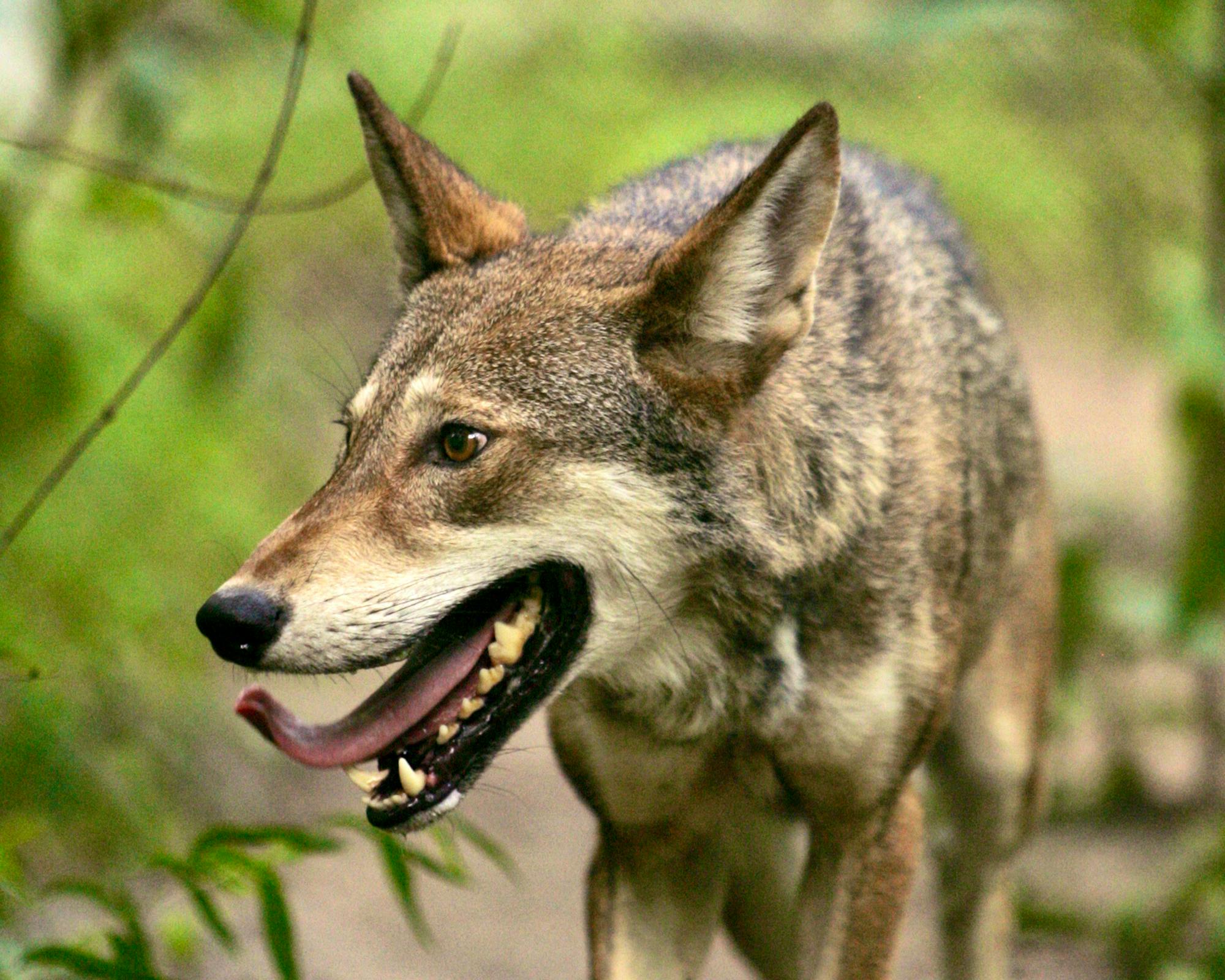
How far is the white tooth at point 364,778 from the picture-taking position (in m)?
3.46

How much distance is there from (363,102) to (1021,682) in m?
2.94

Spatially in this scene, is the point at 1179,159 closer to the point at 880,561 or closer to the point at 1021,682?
the point at 1021,682

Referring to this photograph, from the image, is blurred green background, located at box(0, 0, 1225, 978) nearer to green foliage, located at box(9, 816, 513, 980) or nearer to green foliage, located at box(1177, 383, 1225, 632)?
green foliage, located at box(1177, 383, 1225, 632)

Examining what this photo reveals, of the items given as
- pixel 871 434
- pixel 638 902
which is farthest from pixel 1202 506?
pixel 638 902

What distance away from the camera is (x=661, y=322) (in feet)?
12.2

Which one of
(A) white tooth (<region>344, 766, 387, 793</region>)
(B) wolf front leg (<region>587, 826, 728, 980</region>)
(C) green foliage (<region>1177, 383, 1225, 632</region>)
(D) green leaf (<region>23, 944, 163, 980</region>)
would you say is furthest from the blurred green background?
(B) wolf front leg (<region>587, 826, 728, 980</region>)

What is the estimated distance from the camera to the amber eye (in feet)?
11.7

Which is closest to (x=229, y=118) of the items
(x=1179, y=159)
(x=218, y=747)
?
(x=218, y=747)

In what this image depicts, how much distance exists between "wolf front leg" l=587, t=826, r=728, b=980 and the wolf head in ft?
2.22

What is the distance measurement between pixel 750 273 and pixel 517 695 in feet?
3.56

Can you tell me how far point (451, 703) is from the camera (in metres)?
3.56

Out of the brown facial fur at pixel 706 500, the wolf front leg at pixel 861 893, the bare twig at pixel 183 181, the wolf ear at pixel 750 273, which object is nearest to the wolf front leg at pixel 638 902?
the brown facial fur at pixel 706 500

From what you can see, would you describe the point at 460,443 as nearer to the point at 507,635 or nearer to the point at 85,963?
the point at 507,635

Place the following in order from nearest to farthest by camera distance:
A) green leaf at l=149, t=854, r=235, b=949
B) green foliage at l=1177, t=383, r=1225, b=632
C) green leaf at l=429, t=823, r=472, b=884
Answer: green leaf at l=149, t=854, r=235, b=949 < green leaf at l=429, t=823, r=472, b=884 < green foliage at l=1177, t=383, r=1225, b=632
